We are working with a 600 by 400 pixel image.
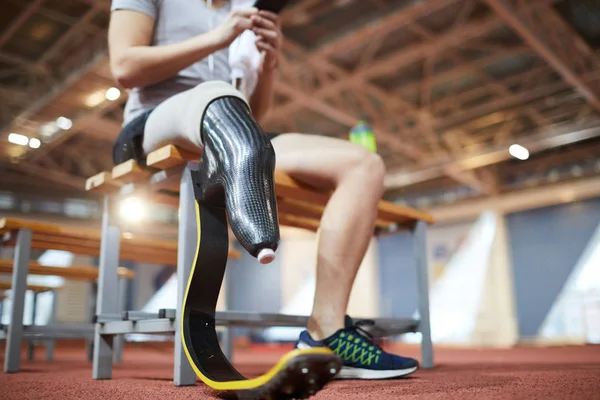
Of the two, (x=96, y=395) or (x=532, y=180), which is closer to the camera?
(x=96, y=395)

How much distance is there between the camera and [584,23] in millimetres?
5035

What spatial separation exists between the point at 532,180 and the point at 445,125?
2101 millimetres

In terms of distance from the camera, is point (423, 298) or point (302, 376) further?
point (423, 298)

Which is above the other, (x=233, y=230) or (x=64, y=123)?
(x=64, y=123)

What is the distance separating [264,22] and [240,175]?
0.45m

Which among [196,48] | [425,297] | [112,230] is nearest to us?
[196,48]

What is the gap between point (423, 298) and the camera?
1.70 meters

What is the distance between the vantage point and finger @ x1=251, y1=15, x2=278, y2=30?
1.04m

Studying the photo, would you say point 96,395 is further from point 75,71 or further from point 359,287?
point 359,287

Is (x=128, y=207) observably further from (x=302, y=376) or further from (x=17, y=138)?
(x=17, y=138)

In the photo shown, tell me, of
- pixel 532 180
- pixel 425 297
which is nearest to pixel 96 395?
pixel 425 297

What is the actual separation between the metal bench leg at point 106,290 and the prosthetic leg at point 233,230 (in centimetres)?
50

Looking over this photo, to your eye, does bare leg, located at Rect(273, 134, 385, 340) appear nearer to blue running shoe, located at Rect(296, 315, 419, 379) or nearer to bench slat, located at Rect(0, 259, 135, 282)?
blue running shoe, located at Rect(296, 315, 419, 379)

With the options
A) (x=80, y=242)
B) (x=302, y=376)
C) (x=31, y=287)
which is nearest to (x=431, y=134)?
(x=31, y=287)
